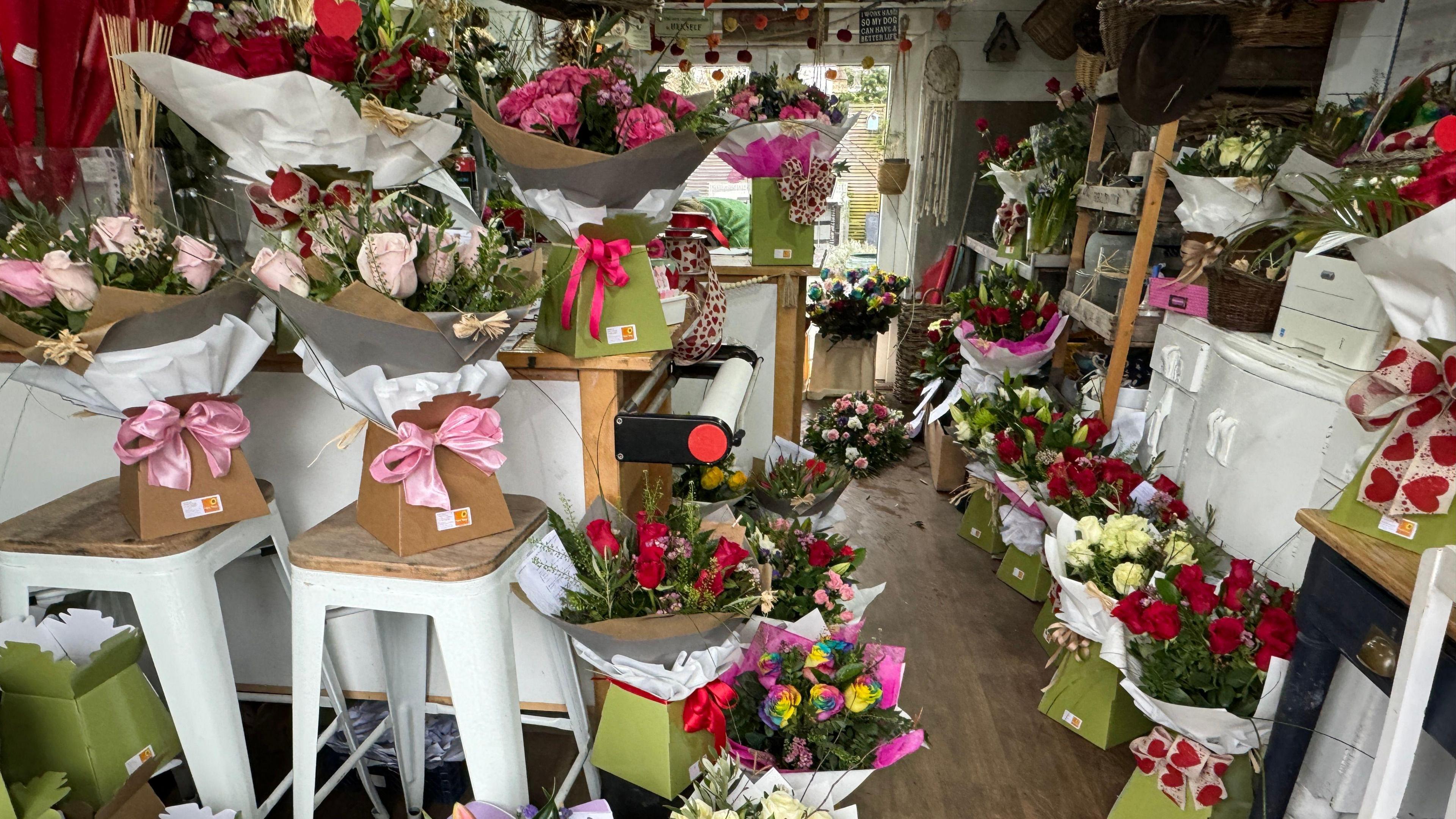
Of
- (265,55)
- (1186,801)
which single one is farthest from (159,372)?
(1186,801)

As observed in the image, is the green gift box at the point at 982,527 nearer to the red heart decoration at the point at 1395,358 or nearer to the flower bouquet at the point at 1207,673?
the flower bouquet at the point at 1207,673

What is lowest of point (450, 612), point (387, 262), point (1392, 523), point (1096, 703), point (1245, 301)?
point (1096, 703)

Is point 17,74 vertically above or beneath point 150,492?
above

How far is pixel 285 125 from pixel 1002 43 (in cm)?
424

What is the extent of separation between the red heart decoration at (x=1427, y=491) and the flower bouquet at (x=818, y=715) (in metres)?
0.83

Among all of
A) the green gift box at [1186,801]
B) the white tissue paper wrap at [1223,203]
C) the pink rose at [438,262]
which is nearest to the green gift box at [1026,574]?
the green gift box at [1186,801]

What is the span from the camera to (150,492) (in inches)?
49.4

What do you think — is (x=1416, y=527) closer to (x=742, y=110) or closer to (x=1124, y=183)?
(x=742, y=110)

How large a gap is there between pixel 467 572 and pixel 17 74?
4.00 ft

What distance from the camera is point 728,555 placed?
1.38 meters

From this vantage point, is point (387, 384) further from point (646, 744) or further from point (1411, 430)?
point (1411, 430)

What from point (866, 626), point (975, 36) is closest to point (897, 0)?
point (975, 36)

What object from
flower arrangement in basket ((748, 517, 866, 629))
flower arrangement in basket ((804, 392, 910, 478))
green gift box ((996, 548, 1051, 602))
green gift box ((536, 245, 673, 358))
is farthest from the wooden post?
green gift box ((536, 245, 673, 358))

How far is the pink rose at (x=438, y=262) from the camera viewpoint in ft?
3.80
